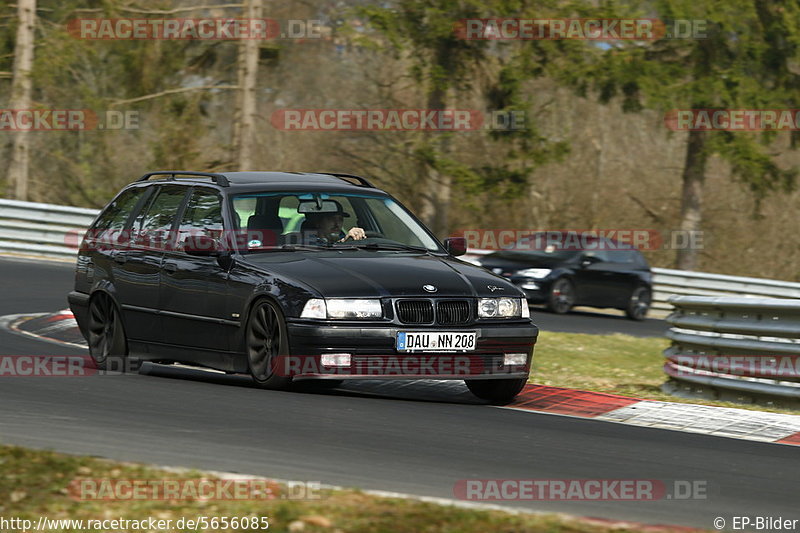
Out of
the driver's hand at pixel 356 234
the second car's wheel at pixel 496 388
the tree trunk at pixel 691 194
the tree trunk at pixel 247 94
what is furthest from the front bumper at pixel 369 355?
the tree trunk at pixel 691 194

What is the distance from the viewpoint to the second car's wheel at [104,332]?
1093 cm

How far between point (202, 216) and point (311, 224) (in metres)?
0.91

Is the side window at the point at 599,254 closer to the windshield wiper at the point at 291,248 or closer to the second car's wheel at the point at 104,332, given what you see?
the second car's wheel at the point at 104,332

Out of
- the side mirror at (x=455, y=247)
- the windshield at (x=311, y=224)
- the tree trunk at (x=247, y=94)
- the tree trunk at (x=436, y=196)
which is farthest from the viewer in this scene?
the tree trunk at (x=436, y=196)

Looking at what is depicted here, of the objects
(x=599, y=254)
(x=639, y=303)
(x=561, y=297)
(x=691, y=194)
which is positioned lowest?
(x=639, y=303)

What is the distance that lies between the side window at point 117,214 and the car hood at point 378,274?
2028 mm

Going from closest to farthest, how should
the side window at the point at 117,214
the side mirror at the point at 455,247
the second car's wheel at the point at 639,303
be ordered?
the side mirror at the point at 455,247
the side window at the point at 117,214
the second car's wheel at the point at 639,303

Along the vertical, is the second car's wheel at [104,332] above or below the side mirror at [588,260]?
below

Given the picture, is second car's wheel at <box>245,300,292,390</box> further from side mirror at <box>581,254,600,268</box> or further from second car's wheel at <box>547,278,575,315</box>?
side mirror at <box>581,254,600,268</box>

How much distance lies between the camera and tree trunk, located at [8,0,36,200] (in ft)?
108

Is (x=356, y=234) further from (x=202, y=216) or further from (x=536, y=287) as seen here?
(x=536, y=287)

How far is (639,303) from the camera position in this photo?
2609 centimetres

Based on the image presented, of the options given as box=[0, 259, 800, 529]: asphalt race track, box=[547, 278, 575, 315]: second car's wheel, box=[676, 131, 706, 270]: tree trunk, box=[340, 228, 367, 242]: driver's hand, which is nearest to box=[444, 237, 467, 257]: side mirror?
box=[340, 228, 367, 242]: driver's hand

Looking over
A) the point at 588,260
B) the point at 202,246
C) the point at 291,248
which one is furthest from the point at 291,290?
the point at 588,260
